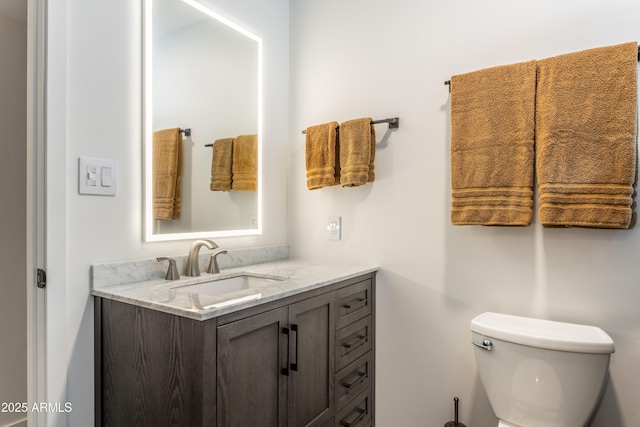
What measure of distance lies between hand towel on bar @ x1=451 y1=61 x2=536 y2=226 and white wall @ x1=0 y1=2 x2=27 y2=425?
2.13 metres

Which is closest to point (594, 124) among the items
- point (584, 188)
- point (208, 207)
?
point (584, 188)

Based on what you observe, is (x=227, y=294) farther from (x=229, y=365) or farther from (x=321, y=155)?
(x=321, y=155)

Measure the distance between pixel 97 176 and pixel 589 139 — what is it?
1.71m

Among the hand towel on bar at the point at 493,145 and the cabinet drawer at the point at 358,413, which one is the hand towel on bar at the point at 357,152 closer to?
the hand towel on bar at the point at 493,145

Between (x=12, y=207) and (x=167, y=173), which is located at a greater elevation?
(x=167, y=173)

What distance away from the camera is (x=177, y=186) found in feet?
5.34

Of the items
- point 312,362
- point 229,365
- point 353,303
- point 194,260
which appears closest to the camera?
point 229,365

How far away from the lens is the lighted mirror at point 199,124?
1.51m

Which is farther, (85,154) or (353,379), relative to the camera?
(353,379)

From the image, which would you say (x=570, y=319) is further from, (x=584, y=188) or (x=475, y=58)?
(x=475, y=58)

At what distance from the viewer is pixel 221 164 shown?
1.82 m

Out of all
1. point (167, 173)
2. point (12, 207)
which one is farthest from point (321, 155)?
point (12, 207)

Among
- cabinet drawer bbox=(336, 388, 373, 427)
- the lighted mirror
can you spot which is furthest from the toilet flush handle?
the lighted mirror

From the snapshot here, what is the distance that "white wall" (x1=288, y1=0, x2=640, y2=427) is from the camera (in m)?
1.34
